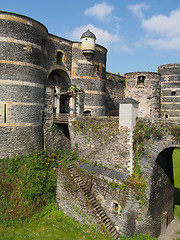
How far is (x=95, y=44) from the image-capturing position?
54.4 feet

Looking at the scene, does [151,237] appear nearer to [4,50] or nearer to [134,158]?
[134,158]

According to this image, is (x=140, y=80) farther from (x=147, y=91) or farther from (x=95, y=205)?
(x=95, y=205)

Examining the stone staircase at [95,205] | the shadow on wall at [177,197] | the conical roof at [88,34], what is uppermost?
the conical roof at [88,34]

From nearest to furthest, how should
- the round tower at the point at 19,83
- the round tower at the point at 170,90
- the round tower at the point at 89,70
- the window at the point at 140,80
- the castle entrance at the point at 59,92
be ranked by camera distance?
the round tower at the point at 19,83 < the castle entrance at the point at 59,92 < the round tower at the point at 89,70 < the window at the point at 140,80 < the round tower at the point at 170,90

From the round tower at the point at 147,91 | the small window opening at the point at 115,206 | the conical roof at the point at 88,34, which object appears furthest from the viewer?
the round tower at the point at 147,91

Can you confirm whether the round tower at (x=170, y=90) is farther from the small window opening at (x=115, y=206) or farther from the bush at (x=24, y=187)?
the bush at (x=24, y=187)

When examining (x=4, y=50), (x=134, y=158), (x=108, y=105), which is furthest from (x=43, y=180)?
(x=108, y=105)

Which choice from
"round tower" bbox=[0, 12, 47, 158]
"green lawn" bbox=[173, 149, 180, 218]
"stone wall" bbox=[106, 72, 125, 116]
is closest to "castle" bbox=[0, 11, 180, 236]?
"round tower" bbox=[0, 12, 47, 158]

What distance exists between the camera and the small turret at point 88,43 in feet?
51.9

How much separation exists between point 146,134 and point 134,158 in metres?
1.52

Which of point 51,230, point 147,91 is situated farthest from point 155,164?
point 147,91

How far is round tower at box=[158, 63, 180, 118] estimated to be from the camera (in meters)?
23.8

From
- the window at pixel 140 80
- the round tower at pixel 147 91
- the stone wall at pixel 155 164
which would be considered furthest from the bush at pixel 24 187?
the window at pixel 140 80

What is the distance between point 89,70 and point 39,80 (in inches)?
196
